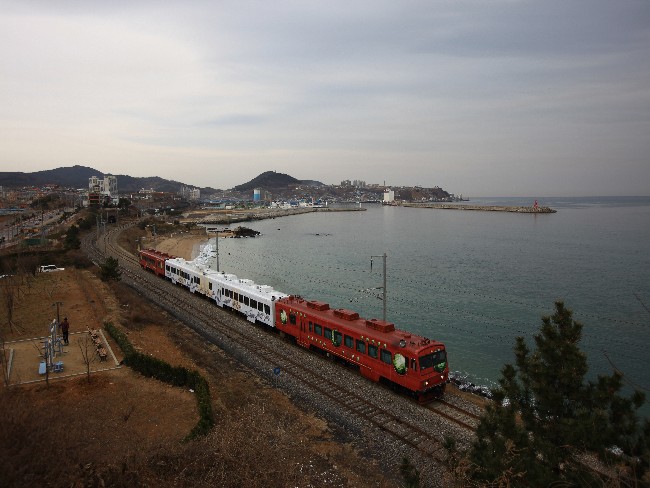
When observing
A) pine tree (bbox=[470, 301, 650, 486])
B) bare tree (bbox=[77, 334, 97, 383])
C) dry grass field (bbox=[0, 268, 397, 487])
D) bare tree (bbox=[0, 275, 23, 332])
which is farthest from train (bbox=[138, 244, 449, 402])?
bare tree (bbox=[0, 275, 23, 332])

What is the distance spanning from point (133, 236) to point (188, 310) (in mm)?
54289

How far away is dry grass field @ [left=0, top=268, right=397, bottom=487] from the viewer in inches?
348

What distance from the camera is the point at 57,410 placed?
13.5 metres

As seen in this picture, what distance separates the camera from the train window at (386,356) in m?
17.5

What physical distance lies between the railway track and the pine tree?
458cm

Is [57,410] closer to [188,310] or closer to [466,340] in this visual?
[188,310]

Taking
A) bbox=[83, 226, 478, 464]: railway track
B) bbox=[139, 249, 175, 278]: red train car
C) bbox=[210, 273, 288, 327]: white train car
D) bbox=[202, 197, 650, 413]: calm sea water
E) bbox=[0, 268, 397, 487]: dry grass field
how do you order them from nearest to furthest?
1. bbox=[0, 268, 397, 487]: dry grass field
2. bbox=[83, 226, 478, 464]: railway track
3. bbox=[210, 273, 288, 327]: white train car
4. bbox=[202, 197, 650, 413]: calm sea water
5. bbox=[139, 249, 175, 278]: red train car

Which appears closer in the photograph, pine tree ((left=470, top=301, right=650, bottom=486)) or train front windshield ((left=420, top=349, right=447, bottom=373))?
pine tree ((left=470, top=301, right=650, bottom=486))

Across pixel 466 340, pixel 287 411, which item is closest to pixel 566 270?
pixel 466 340

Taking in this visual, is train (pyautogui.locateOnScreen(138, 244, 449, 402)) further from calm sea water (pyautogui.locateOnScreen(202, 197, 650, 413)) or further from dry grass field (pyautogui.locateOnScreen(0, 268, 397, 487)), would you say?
calm sea water (pyautogui.locateOnScreen(202, 197, 650, 413))

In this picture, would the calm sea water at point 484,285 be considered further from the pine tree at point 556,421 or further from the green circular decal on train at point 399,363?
the green circular decal on train at point 399,363

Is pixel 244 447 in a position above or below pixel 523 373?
below

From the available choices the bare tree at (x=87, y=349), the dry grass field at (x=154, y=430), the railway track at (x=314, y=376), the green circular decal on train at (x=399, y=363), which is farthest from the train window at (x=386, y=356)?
the bare tree at (x=87, y=349)

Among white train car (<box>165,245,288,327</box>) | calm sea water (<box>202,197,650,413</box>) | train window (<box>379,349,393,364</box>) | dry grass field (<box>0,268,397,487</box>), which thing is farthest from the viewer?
calm sea water (<box>202,197,650,413</box>)
